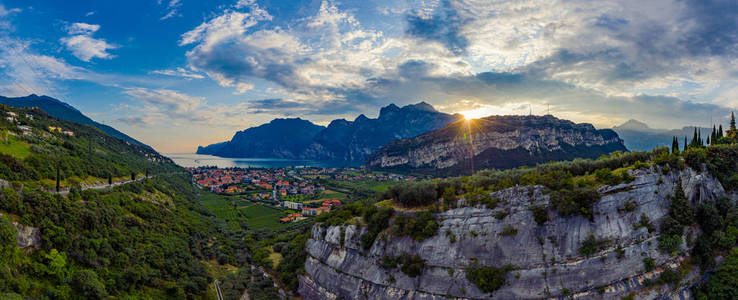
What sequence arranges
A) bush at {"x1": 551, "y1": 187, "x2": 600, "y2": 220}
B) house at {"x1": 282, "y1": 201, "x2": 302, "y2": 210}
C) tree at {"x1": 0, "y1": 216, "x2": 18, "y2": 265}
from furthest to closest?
house at {"x1": 282, "y1": 201, "x2": 302, "y2": 210}, bush at {"x1": 551, "y1": 187, "x2": 600, "y2": 220}, tree at {"x1": 0, "y1": 216, "x2": 18, "y2": 265}

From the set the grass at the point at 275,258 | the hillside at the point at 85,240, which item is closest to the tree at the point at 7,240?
the hillside at the point at 85,240

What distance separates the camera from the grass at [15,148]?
32.0 metres

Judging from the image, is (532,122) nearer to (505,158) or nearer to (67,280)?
(505,158)

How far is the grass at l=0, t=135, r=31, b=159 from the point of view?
105 feet

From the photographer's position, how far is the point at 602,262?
2211cm

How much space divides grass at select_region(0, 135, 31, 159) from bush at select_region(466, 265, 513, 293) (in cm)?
4600

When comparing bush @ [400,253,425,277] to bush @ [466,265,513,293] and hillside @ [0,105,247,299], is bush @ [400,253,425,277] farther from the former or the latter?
hillside @ [0,105,247,299]

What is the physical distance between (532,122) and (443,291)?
17080 centimetres

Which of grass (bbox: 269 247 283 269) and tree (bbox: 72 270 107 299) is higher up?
tree (bbox: 72 270 107 299)

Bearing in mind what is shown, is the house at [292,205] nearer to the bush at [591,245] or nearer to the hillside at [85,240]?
the hillside at [85,240]

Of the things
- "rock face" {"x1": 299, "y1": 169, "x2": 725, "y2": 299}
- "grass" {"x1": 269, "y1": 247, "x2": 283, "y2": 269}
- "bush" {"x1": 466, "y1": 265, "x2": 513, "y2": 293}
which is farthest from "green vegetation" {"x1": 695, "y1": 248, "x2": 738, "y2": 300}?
"grass" {"x1": 269, "y1": 247, "x2": 283, "y2": 269}

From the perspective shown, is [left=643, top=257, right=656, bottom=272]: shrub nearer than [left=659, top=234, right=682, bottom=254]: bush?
Yes

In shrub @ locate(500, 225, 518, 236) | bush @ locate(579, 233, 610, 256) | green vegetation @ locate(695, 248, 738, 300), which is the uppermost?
shrub @ locate(500, 225, 518, 236)

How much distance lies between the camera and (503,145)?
516ft
